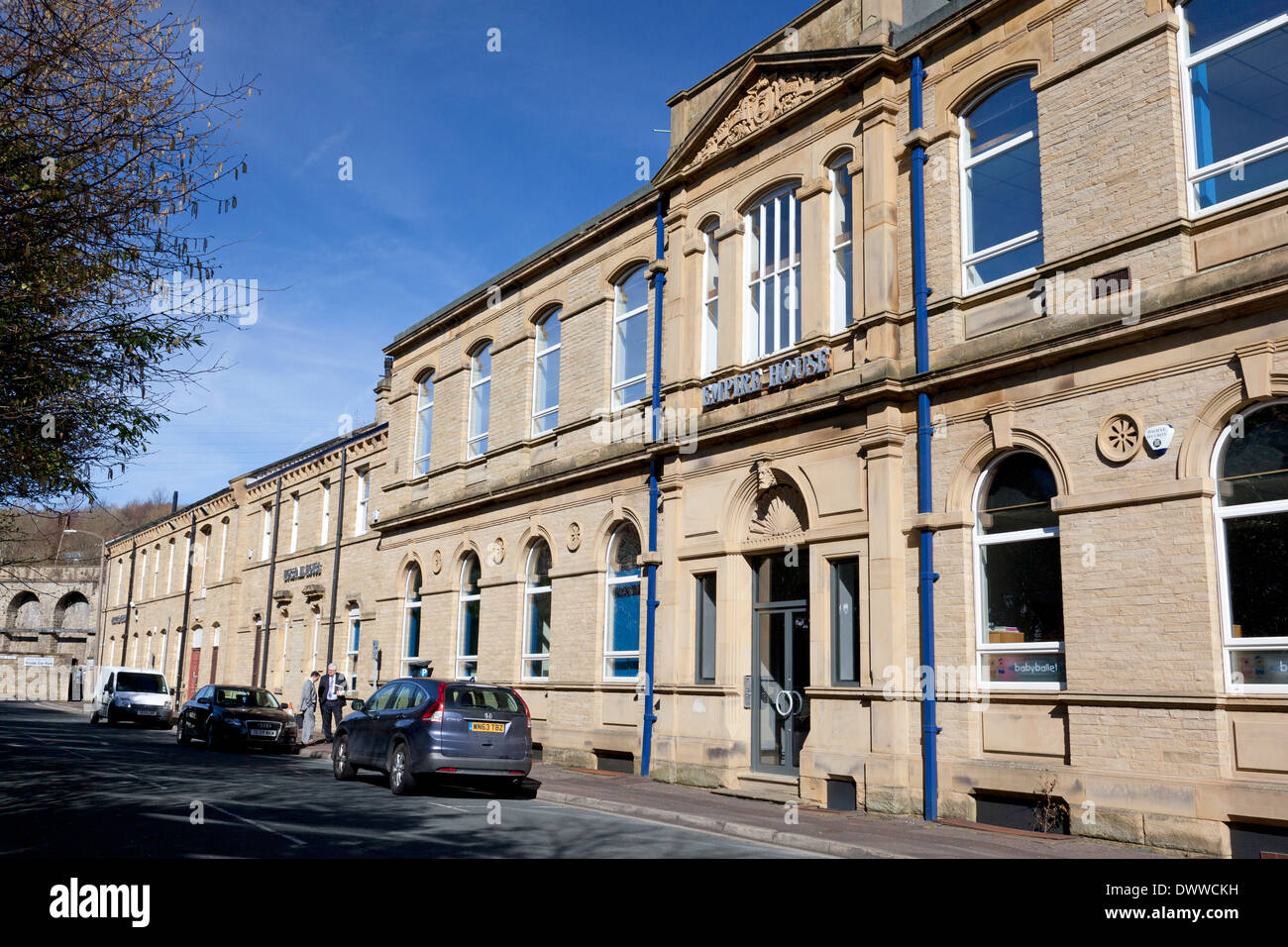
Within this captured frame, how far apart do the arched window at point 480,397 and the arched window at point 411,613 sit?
4027 mm

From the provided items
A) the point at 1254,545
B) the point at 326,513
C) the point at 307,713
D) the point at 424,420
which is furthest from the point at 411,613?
the point at 1254,545

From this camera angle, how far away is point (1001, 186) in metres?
14.2

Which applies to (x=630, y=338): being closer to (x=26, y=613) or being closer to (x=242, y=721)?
(x=242, y=721)

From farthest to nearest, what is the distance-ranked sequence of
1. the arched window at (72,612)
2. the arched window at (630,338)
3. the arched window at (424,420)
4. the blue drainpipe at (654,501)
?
the arched window at (72,612), the arched window at (424,420), the arched window at (630,338), the blue drainpipe at (654,501)

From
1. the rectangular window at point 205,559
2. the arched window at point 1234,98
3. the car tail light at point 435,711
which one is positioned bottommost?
the car tail light at point 435,711

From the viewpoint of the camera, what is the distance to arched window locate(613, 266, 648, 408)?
67.5ft

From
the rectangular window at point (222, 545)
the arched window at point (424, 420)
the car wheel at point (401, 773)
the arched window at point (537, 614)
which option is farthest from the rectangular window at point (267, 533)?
the car wheel at point (401, 773)

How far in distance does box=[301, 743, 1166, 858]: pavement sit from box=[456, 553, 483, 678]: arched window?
7.92m

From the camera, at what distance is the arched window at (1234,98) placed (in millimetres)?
11227

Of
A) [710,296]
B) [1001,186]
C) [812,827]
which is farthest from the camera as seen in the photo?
[710,296]

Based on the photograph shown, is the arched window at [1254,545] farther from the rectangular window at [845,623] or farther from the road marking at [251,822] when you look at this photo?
the road marking at [251,822]

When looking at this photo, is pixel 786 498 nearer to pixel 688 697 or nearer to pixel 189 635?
pixel 688 697

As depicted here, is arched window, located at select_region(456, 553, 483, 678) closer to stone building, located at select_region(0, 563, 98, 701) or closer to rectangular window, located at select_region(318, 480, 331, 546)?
rectangular window, located at select_region(318, 480, 331, 546)

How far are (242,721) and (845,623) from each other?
48.0 ft
